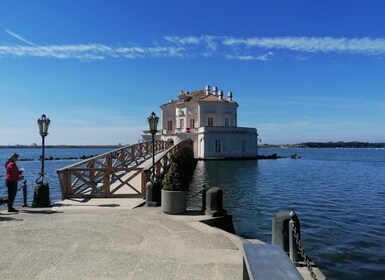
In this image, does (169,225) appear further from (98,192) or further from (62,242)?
(98,192)

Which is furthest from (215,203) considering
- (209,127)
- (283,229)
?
(209,127)

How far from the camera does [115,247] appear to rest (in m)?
7.12

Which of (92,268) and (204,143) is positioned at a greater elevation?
(204,143)

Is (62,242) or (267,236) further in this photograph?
(267,236)

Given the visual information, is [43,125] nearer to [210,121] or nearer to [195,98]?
[210,121]

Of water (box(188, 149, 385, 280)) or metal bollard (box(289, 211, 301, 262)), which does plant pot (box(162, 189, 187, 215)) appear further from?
metal bollard (box(289, 211, 301, 262))

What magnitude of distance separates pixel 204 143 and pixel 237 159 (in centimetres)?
668

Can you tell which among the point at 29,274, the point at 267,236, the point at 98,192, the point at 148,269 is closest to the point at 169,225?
the point at 148,269

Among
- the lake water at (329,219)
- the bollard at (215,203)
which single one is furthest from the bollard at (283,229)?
the bollard at (215,203)

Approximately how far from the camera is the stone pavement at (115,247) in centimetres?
579

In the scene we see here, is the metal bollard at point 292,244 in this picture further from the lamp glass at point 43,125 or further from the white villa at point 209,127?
the white villa at point 209,127

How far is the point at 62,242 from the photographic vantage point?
24.5 ft

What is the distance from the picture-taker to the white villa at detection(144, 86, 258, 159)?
2507 inches

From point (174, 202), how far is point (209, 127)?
2087 inches
